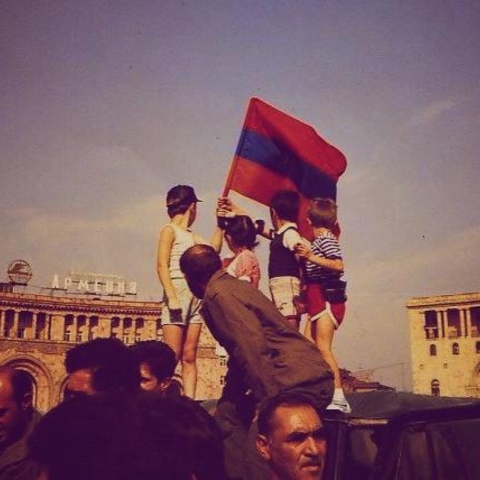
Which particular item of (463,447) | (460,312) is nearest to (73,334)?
(460,312)

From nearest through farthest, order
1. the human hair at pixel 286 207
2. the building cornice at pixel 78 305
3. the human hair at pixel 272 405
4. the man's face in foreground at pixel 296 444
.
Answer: the man's face in foreground at pixel 296 444, the human hair at pixel 272 405, the human hair at pixel 286 207, the building cornice at pixel 78 305

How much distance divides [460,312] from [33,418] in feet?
248

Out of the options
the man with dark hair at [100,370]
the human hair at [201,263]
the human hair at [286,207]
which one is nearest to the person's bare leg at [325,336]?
the human hair at [286,207]

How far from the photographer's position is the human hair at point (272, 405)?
10.2 ft

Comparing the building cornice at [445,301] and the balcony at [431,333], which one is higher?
the building cornice at [445,301]

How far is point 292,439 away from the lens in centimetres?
300

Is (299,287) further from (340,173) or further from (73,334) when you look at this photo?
(73,334)

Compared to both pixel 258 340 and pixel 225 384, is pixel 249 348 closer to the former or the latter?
pixel 258 340

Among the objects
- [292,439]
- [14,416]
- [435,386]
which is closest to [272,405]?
[292,439]

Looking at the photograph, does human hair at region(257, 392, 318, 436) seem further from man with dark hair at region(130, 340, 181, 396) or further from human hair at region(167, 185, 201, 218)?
human hair at region(167, 185, 201, 218)

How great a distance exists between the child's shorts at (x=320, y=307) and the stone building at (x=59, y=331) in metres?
48.3

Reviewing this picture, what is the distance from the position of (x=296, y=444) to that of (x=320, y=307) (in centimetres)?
232

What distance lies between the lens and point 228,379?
4.30 m

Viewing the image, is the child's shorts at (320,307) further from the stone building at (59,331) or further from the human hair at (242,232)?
the stone building at (59,331)
